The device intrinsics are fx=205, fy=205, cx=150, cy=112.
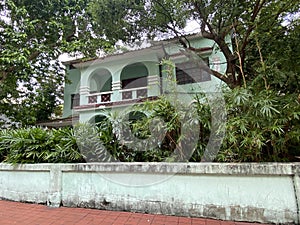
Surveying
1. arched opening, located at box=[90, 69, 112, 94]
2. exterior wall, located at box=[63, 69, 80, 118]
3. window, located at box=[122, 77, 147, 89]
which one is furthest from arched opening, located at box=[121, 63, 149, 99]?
Result: exterior wall, located at box=[63, 69, 80, 118]

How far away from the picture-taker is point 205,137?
338 centimetres

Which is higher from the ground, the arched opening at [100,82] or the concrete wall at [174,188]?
the arched opening at [100,82]

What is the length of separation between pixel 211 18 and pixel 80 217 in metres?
5.82

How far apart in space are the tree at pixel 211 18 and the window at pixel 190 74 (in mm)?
2447

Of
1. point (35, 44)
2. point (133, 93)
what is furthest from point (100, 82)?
point (35, 44)

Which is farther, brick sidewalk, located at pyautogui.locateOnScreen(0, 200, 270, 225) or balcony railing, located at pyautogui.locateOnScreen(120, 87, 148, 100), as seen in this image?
balcony railing, located at pyautogui.locateOnScreen(120, 87, 148, 100)

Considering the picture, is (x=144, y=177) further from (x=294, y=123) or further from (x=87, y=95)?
(x=87, y=95)

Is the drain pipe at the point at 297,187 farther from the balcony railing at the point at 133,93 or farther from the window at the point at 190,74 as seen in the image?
the balcony railing at the point at 133,93

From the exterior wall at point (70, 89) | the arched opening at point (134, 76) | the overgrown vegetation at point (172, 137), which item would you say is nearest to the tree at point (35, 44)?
the exterior wall at point (70, 89)

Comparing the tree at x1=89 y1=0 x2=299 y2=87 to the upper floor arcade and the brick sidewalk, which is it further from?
the brick sidewalk

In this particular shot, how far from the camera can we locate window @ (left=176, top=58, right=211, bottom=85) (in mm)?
9336

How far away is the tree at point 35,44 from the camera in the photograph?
27.1 feet

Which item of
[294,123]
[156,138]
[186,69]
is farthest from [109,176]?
Answer: [186,69]

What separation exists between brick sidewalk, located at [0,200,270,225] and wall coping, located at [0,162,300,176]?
0.62 m
